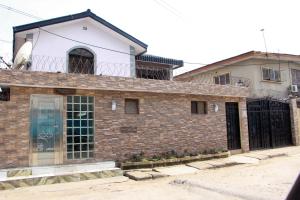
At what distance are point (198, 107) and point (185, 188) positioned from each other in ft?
19.5

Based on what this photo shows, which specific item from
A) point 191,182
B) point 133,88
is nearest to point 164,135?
point 133,88

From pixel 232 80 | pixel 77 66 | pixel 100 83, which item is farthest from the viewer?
pixel 232 80

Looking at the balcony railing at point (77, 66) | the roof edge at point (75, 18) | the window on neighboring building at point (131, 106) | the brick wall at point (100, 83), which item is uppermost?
the roof edge at point (75, 18)

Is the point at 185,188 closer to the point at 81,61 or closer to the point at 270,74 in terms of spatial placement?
the point at 81,61

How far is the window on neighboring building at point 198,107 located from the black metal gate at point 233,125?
1.37 metres

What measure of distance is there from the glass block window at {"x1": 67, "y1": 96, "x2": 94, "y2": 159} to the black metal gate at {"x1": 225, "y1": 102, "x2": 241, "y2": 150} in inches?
265

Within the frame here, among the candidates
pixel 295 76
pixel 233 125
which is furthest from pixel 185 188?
pixel 295 76

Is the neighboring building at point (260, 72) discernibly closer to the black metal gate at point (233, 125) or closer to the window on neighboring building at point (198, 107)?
the black metal gate at point (233, 125)

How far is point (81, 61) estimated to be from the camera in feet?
43.9

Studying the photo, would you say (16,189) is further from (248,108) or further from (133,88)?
(248,108)

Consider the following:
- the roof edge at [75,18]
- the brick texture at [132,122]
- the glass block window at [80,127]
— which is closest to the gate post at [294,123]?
the brick texture at [132,122]

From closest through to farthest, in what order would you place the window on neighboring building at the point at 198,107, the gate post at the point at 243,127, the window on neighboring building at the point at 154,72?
the window on neighboring building at the point at 198,107 → the gate post at the point at 243,127 → the window on neighboring building at the point at 154,72

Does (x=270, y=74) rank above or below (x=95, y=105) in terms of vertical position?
above

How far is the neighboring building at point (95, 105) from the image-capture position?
916cm
